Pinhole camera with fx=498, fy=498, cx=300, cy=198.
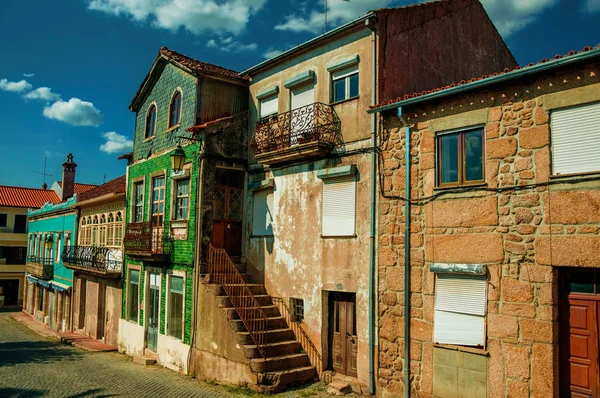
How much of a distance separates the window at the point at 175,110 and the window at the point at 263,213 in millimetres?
4313

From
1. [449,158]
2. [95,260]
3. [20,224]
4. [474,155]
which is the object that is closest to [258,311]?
[449,158]

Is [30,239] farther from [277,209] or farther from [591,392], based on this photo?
[591,392]

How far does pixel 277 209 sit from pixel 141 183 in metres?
7.57

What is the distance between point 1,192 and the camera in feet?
147

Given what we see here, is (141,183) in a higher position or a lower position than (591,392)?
higher

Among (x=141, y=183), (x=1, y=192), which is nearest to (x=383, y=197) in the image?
(x=141, y=183)

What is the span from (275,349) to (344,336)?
5.71ft

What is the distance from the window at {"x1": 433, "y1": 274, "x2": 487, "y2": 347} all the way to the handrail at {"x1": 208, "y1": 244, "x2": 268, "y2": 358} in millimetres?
4464

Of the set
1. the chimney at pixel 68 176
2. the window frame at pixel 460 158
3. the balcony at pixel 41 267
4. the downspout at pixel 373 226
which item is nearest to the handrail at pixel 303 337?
the downspout at pixel 373 226

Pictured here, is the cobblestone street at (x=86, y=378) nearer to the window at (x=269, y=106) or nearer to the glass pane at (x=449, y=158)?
the glass pane at (x=449, y=158)

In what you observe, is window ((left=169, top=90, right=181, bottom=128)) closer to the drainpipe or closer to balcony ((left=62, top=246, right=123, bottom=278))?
balcony ((left=62, top=246, right=123, bottom=278))

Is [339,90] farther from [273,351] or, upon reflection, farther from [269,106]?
[273,351]

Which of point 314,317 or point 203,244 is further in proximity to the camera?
point 203,244

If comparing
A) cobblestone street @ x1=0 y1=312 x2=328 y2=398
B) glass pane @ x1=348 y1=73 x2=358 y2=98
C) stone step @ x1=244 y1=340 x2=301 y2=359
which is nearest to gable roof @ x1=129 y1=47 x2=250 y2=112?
glass pane @ x1=348 y1=73 x2=358 y2=98
